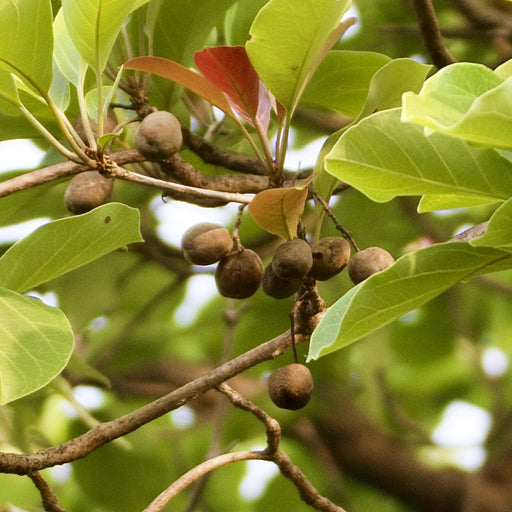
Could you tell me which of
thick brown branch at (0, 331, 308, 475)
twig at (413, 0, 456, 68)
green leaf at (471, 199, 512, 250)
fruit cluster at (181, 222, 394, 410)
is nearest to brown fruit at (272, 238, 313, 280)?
fruit cluster at (181, 222, 394, 410)

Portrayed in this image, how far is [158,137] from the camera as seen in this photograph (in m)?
0.95

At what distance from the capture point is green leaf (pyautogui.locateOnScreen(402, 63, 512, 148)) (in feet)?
1.95

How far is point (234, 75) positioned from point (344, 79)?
0.53 feet

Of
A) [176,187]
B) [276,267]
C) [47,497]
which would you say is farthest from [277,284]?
[47,497]

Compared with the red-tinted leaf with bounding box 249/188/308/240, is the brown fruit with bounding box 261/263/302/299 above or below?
below

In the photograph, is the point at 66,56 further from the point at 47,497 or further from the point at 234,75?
the point at 47,497

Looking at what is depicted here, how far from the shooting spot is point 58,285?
1706 mm

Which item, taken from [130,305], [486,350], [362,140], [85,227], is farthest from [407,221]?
[362,140]

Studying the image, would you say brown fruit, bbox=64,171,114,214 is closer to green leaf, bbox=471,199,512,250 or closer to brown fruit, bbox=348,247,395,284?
brown fruit, bbox=348,247,395,284

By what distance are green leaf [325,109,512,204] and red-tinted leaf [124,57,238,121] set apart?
34 centimetres

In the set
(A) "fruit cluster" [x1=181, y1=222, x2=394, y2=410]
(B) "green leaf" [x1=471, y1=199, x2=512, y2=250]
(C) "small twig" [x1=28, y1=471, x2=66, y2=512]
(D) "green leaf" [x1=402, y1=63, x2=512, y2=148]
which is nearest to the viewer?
(D) "green leaf" [x1=402, y1=63, x2=512, y2=148]

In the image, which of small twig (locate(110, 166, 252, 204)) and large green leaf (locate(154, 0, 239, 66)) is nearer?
small twig (locate(110, 166, 252, 204))

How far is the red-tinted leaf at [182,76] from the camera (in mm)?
1014

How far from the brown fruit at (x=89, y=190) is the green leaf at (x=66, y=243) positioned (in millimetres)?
36
